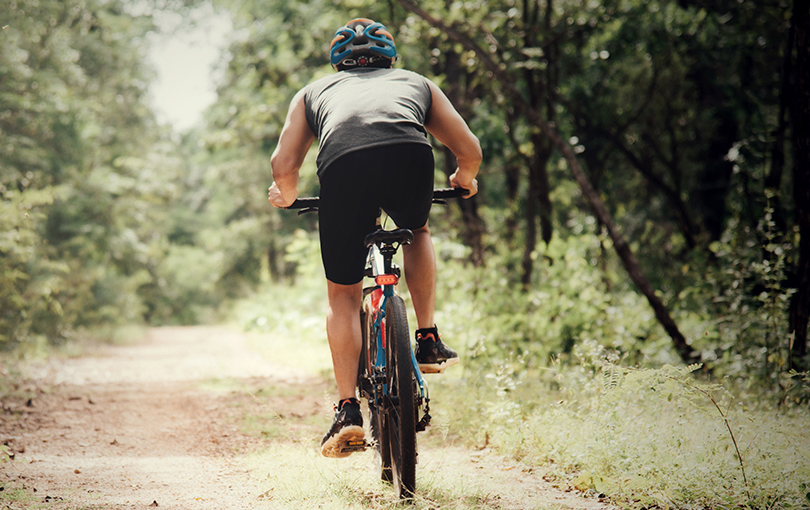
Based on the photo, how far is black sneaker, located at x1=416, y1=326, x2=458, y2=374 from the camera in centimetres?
296

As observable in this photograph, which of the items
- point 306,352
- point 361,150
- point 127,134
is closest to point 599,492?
point 361,150

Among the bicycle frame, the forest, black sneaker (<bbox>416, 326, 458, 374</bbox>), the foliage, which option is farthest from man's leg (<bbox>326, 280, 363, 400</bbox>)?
the forest

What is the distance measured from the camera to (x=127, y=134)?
2133 cm

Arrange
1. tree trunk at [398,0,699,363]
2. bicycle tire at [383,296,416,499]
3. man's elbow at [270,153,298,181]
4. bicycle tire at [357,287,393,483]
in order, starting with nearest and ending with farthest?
1. bicycle tire at [383,296,416,499]
2. man's elbow at [270,153,298,181]
3. bicycle tire at [357,287,393,483]
4. tree trunk at [398,0,699,363]

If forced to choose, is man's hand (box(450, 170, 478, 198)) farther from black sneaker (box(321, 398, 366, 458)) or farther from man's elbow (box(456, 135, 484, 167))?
black sneaker (box(321, 398, 366, 458))

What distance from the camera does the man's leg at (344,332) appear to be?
2895mm

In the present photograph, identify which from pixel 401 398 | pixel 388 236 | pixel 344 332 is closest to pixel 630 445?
pixel 401 398

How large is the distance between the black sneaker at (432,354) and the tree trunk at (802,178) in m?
3.22

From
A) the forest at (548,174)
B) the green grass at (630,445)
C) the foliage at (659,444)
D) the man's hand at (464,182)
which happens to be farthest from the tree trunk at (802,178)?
the man's hand at (464,182)

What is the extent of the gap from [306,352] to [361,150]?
6.11 meters

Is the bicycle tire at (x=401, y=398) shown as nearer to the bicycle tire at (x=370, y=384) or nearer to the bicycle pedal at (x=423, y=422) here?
the bicycle pedal at (x=423, y=422)

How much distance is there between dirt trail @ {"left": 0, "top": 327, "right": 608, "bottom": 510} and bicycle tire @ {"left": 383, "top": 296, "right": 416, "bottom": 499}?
20 cm

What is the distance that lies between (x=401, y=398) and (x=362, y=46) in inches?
68.4

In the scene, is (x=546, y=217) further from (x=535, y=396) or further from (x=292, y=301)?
(x=292, y=301)
